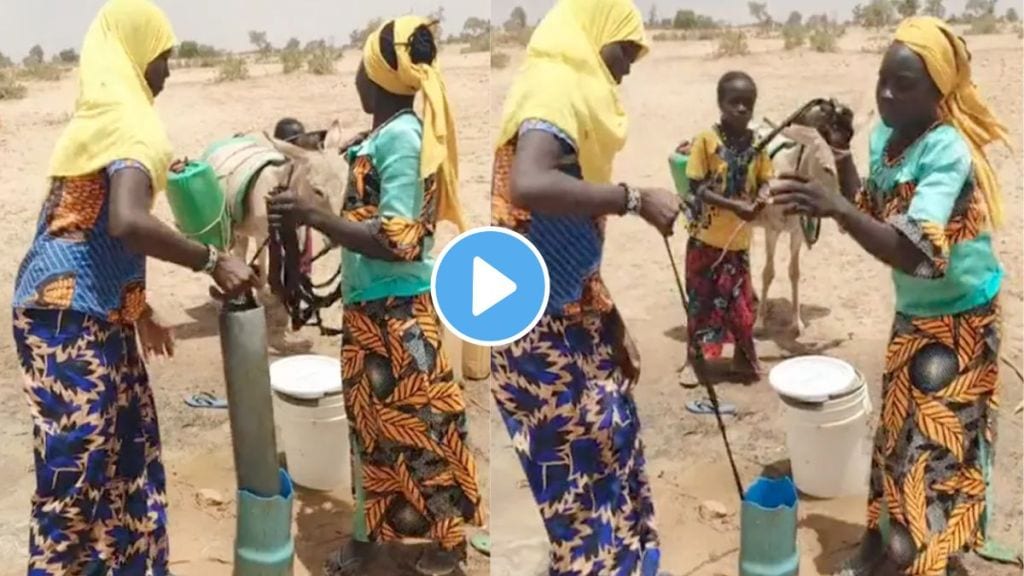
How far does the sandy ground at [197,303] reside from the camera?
3.57 m

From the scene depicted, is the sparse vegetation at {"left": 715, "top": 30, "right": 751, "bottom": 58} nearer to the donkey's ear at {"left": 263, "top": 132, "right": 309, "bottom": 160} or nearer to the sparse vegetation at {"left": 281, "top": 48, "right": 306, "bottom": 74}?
the sparse vegetation at {"left": 281, "top": 48, "right": 306, "bottom": 74}

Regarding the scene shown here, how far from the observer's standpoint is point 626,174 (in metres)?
5.56

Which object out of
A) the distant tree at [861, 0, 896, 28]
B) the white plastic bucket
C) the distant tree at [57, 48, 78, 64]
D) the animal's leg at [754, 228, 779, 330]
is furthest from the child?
the distant tree at [861, 0, 896, 28]

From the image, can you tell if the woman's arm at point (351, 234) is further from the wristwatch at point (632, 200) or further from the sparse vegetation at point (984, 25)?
the sparse vegetation at point (984, 25)

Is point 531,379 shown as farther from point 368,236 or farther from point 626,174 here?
point 626,174

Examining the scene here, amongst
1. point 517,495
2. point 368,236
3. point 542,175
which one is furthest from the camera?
→ point 517,495

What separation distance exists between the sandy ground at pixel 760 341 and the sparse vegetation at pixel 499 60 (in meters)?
0.02

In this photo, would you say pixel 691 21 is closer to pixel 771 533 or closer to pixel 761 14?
pixel 761 14

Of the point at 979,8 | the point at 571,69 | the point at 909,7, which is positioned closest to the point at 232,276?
the point at 571,69

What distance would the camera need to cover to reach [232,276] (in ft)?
8.22

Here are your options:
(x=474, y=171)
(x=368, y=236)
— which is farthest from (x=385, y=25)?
(x=474, y=171)

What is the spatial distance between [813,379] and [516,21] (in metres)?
1.55

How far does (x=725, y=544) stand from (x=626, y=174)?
252 centimetres

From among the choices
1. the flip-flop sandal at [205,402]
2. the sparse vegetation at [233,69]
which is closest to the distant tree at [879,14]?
the sparse vegetation at [233,69]
